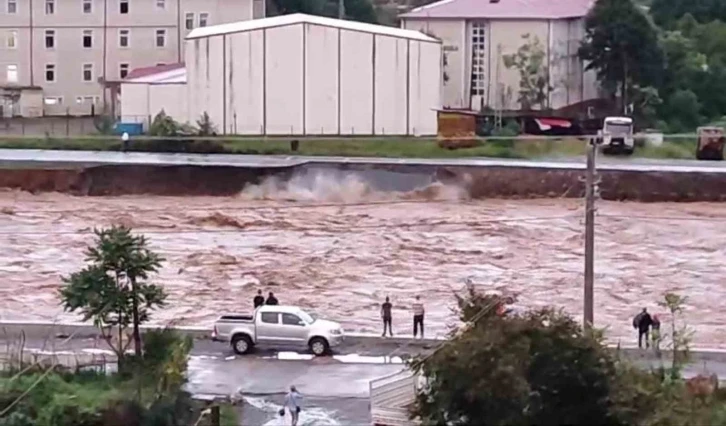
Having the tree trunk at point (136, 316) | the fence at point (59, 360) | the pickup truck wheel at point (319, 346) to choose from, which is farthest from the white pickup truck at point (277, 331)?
the tree trunk at point (136, 316)

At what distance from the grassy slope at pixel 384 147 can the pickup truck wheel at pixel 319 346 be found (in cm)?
2602

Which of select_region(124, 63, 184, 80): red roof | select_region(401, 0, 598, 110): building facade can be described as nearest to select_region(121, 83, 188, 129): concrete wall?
select_region(124, 63, 184, 80): red roof

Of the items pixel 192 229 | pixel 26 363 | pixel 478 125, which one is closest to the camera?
pixel 26 363

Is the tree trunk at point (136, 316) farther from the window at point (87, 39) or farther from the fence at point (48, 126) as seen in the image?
the window at point (87, 39)

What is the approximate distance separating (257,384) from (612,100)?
4127 cm

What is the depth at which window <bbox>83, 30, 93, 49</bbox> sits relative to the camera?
63906 mm

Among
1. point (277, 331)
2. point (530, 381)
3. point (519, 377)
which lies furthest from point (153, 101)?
point (519, 377)

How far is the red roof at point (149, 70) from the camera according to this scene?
5900 centimetres

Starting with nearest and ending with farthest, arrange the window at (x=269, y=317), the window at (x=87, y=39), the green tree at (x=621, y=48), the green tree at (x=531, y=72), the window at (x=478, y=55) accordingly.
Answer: the window at (x=269, y=317) → the green tree at (x=621, y=48) → the green tree at (x=531, y=72) → the window at (x=478, y=55) → the window at (x=87, y=39)

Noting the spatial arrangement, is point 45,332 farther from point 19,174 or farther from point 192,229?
point 19,174

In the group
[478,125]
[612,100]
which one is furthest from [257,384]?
[612,100]

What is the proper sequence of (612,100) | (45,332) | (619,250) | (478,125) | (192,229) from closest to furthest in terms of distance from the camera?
(45,332) < (619,250) < (192,229) < (478,125) < (612,100)

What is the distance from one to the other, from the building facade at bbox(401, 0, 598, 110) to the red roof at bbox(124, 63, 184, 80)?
967 cm

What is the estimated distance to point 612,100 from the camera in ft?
208
